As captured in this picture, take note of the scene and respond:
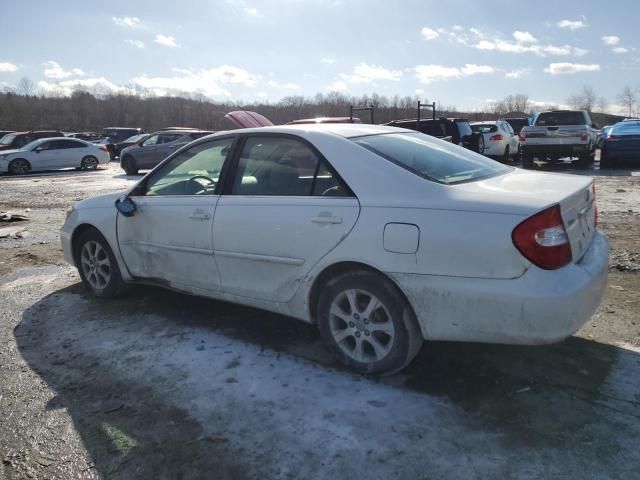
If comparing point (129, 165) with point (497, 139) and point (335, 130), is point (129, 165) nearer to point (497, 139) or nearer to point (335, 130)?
point (497, 139)

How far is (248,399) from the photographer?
3.01 metres

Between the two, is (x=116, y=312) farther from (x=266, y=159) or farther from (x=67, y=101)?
(x=67, y=101)

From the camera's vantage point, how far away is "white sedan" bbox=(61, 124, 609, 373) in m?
2.68

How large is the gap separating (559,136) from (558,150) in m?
0.41

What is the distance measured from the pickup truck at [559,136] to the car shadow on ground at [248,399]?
1301 cm

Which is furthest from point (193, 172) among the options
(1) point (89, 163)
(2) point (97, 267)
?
(1) point (89, 163)

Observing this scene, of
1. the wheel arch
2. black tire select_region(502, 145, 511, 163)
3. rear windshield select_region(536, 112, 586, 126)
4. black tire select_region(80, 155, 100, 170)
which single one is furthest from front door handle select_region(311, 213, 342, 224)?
black tire select_region(80, 155, 100, 170)

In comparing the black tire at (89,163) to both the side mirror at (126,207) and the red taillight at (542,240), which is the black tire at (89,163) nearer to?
the side mirror at (126,207)

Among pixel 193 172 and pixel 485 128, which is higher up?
pixel 485 128

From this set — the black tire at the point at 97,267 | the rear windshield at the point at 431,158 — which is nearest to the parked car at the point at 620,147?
the rear windshield at the point at 431,158

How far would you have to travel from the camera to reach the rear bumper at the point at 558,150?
1520 centimetres

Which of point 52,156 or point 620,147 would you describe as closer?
point 620,147

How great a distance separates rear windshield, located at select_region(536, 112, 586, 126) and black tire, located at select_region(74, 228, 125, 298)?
1448cm

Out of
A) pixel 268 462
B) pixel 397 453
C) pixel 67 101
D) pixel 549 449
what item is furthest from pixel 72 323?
pixel 67 101
